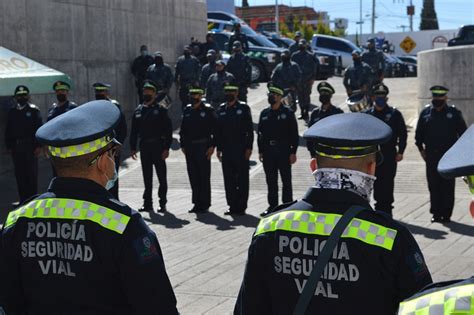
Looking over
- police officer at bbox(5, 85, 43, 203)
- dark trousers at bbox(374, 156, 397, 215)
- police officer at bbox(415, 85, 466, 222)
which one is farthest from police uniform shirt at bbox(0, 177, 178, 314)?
police officer at bbox(5, 85, 43, 203)

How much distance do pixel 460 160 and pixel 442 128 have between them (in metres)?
9.55

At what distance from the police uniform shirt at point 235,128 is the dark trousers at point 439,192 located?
2.81 metres

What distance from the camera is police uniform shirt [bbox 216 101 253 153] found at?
13.0m

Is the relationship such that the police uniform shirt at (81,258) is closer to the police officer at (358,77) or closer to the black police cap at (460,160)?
the black police cap at (460,160)

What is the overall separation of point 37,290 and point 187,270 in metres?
5.42

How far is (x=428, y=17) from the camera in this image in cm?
10281

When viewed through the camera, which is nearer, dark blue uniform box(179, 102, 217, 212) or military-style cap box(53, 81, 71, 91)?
military-style cap box(53, 81, 71, 91)

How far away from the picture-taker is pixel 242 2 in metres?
94.3

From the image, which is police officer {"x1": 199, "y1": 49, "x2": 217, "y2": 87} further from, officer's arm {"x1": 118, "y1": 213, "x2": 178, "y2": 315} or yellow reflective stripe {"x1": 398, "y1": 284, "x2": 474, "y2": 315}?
yellow reflective stripe {"x1": 398, "y1": 284, "x2": 474, "y2": 315}

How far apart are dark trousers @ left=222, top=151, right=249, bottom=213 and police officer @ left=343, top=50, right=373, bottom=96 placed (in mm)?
8029

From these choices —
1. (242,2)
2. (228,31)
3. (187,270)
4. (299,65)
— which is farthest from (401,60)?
(242,2)

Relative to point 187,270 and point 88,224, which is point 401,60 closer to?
point 187,270

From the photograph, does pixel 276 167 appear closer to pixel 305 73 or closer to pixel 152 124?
pixel 152 124

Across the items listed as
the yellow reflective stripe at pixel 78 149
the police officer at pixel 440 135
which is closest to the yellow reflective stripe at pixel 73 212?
the yellow reflective stripe at pixel 78 149
